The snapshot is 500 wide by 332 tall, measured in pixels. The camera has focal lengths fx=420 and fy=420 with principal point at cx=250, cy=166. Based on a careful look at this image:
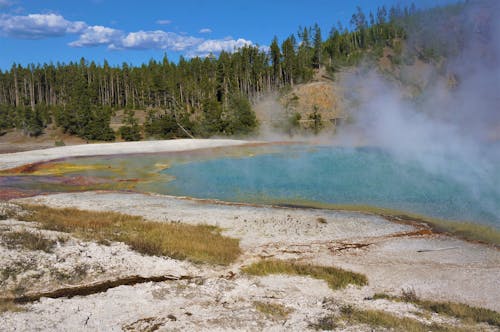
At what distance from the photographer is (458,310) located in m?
8.09

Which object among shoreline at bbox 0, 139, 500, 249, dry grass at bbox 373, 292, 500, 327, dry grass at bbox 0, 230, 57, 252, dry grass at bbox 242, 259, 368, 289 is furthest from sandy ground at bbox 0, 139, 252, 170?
dry grass at bbox 373, 292, 500, 327

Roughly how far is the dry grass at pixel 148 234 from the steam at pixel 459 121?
35.4 ft

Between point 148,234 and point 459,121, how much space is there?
4070cm

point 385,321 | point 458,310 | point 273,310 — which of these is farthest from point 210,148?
point 385,321

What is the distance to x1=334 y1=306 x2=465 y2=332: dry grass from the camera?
719 cm

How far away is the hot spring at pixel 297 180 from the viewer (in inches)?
713

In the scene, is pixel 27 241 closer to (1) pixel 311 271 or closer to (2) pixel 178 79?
(1) pixel 311 271

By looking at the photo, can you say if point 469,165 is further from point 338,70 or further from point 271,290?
point 338,70

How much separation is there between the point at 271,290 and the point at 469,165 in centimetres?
2312

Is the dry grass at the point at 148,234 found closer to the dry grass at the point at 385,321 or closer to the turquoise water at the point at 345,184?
the dry grass at the point at 385,321

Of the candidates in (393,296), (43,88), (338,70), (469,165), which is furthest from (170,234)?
(43,88)

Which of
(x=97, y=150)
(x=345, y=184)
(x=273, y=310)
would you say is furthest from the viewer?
(x=97, y=150)

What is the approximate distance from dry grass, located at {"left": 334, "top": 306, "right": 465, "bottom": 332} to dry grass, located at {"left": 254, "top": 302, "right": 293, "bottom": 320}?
1.06m

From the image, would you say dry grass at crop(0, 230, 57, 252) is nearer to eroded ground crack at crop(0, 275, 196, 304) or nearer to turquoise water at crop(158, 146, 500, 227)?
eroded ground crack at crop(0, 275, 196, 304)
